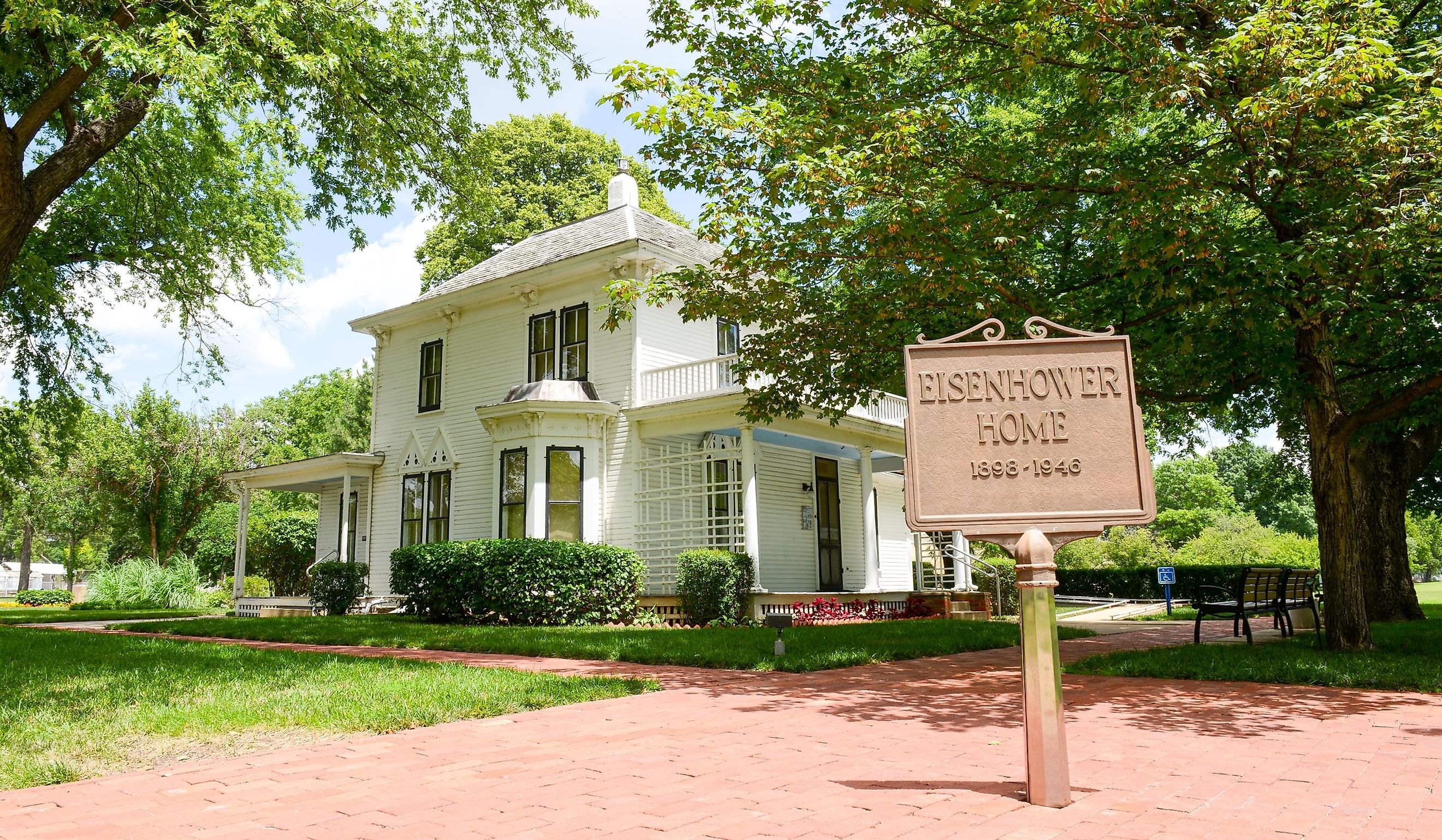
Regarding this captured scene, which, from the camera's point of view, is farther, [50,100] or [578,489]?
[578,489]

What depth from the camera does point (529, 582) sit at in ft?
55.1

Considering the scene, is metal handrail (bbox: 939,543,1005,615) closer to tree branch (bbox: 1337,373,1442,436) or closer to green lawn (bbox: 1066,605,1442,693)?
green lawn (bbox: 1066,605,1442,693)

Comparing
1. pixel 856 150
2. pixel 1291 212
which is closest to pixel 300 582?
pixel 856 150

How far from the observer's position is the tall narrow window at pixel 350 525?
22312 mm

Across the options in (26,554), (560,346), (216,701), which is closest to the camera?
(216,701)

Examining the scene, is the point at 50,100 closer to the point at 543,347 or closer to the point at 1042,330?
the point at 1042,330

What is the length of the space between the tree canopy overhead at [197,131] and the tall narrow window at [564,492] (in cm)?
604

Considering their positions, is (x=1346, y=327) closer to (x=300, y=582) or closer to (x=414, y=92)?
(x=414, y=92)

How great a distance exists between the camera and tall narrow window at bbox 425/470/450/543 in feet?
68.5

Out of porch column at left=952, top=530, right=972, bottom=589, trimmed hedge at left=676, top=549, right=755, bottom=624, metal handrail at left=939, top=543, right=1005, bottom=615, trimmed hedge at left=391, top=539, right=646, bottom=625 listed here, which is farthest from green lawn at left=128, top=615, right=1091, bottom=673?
porch column at left=952, top=530, right=972, bottom=589

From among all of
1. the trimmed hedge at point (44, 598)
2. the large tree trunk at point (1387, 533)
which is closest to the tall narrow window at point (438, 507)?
the large tree trunk at point (1387, 533)

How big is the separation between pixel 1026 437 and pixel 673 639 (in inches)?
338

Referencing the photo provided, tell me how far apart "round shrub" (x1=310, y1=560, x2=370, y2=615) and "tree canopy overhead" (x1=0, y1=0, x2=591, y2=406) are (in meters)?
6.00

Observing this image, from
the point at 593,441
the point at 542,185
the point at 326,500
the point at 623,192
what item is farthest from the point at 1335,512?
the point at 542,185
